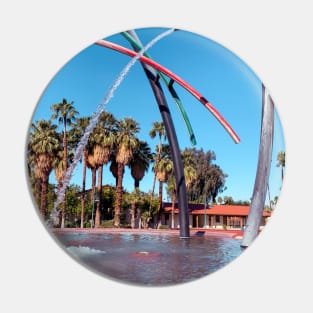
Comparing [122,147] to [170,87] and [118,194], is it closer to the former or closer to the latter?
[118,194]

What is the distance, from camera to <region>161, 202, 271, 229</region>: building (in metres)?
5.95

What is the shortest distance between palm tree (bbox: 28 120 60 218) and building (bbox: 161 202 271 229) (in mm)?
1576

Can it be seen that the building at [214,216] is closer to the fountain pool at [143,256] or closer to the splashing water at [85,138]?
the fountain pool at [143,256]

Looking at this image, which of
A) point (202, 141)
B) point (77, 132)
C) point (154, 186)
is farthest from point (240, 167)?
point (77, 132)

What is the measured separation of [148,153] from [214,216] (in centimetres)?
134

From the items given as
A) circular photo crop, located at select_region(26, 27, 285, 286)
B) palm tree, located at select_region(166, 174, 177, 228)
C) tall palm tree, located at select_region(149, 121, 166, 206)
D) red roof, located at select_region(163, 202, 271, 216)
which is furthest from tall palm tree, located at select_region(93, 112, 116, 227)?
red roof, located at select_region(163, 202, 271, 216)

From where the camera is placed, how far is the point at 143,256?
5.42 metres

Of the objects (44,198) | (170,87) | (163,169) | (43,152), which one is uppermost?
(170,87)

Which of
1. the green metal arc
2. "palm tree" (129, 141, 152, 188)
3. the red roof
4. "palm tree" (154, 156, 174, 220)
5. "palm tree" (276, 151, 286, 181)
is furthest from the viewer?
"palm tree" (276, 151, 286, 181)

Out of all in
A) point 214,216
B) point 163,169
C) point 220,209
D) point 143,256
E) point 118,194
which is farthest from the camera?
point 214,216

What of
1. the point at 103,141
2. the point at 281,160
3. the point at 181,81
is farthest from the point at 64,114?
the point at 281,160

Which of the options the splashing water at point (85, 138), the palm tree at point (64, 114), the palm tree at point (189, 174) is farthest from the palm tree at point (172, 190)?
the palm tree at point (64, 114)

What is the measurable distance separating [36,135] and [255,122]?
2925 mm

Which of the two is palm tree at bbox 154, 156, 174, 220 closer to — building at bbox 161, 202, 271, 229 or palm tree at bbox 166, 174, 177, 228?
palm tree at bbox 166, 174, 177, 228
